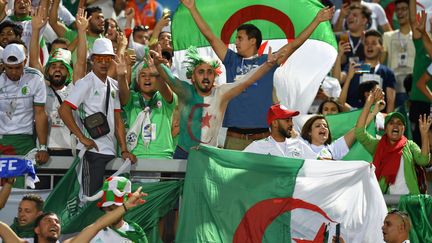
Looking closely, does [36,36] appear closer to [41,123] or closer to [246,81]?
[41,123]

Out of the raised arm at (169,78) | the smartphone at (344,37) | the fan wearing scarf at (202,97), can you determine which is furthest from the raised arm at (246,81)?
the smartphone at (344,37)

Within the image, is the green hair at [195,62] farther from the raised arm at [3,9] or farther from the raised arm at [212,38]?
the raised arm at [3,9]

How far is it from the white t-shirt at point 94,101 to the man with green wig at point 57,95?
2.30 ft

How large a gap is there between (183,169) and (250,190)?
26.5 inches

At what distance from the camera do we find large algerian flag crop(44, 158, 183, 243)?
12.8 m

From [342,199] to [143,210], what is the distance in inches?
72.5

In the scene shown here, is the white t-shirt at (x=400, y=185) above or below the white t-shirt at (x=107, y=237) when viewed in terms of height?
above

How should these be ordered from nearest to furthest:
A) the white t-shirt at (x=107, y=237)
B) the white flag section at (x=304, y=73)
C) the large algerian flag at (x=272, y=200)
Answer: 1. the white t-shirt at (x=107, y=237)
2. the large algerian flag at (x=272, y=200)
3. the white flag section at (x=304, y=73)

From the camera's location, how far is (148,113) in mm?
14273

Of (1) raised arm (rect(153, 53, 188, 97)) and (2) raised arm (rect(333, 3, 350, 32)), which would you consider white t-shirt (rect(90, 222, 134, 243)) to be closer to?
(1) raised arm (rect(153, 53, 188, 97))

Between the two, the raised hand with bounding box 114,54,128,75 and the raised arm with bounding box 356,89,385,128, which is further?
the raised arm with bounding box 356,89,385,128

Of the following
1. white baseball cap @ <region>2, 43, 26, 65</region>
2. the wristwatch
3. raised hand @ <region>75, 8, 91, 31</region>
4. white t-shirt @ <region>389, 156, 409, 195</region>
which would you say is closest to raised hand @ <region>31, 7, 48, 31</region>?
raised hand @ <region>75, 8, 91, 31</region>

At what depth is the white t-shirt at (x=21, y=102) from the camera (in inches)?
550

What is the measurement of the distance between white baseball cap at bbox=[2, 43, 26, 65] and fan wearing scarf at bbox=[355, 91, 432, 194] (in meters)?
3.68
